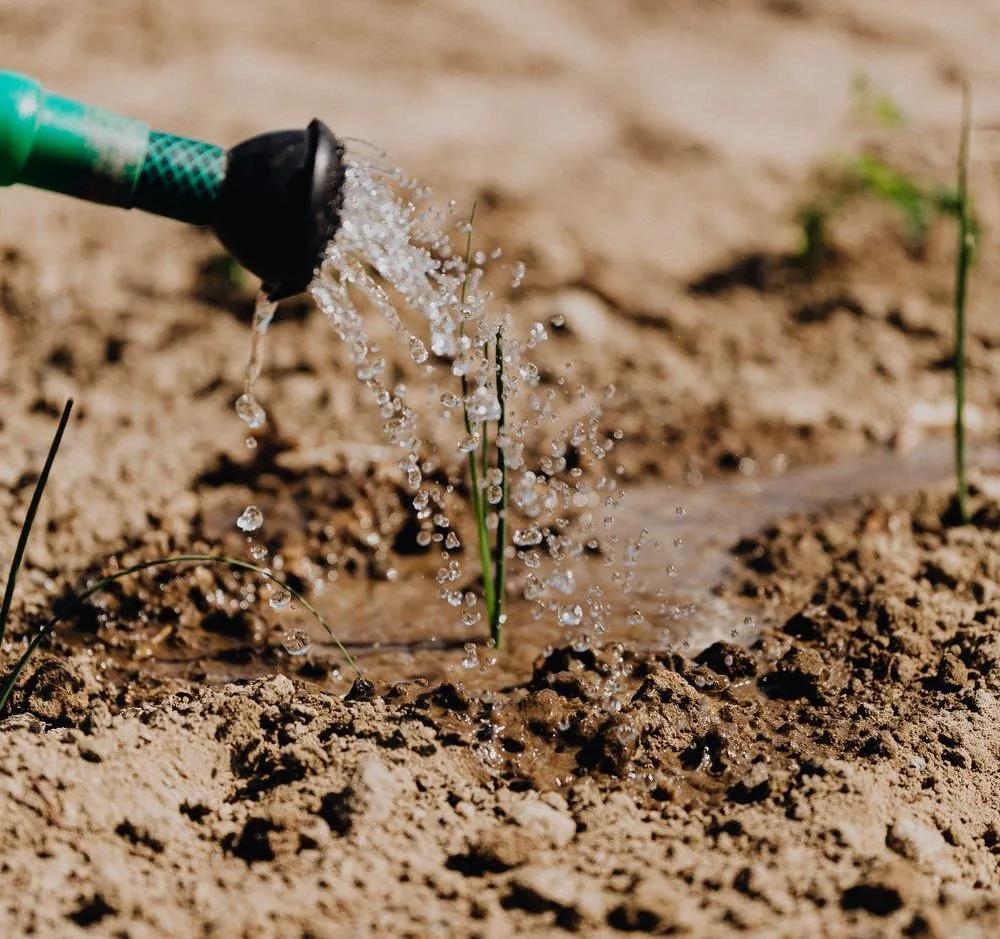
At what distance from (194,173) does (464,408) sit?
2.51ft

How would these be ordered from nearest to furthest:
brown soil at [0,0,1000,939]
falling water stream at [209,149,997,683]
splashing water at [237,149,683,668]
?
brown soil at [0,0,1000,939]
splashing water at [237,149,683,668]
falling water stream at [209,149,997,683]

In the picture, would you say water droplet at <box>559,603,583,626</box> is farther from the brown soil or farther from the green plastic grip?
the green plastic grip

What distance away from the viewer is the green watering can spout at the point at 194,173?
1737mm

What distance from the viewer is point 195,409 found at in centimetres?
338

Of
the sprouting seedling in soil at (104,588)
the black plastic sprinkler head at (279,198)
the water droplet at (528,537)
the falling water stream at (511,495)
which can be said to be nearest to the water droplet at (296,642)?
the falling water stream at (511,495)

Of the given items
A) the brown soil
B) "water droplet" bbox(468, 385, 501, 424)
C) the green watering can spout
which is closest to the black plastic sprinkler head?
the green watering can spout

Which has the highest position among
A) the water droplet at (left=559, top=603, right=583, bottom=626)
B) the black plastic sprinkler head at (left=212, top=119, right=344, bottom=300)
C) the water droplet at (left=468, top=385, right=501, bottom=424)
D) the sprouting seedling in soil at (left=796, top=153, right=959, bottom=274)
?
the sprouting seedling in soil at (left=796, top=153, right=959, bottom=274)

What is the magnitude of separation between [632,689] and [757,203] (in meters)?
2.51

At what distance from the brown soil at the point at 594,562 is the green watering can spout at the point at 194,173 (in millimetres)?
845

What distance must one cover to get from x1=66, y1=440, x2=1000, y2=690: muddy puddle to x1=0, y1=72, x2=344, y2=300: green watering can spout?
0.99 metres

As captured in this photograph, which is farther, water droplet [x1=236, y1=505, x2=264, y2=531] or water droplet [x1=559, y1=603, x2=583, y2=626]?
water droplet [x1=236, y1=505, x2=264, y2=531]

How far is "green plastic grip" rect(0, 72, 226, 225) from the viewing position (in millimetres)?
1716

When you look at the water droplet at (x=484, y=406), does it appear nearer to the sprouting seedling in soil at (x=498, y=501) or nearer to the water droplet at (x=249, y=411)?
the sprouting seedling in soil at (x=498, y=501)

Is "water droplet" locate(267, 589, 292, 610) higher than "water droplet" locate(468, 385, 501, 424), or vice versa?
"water droplet" locate(468, 385, 501, 424)
